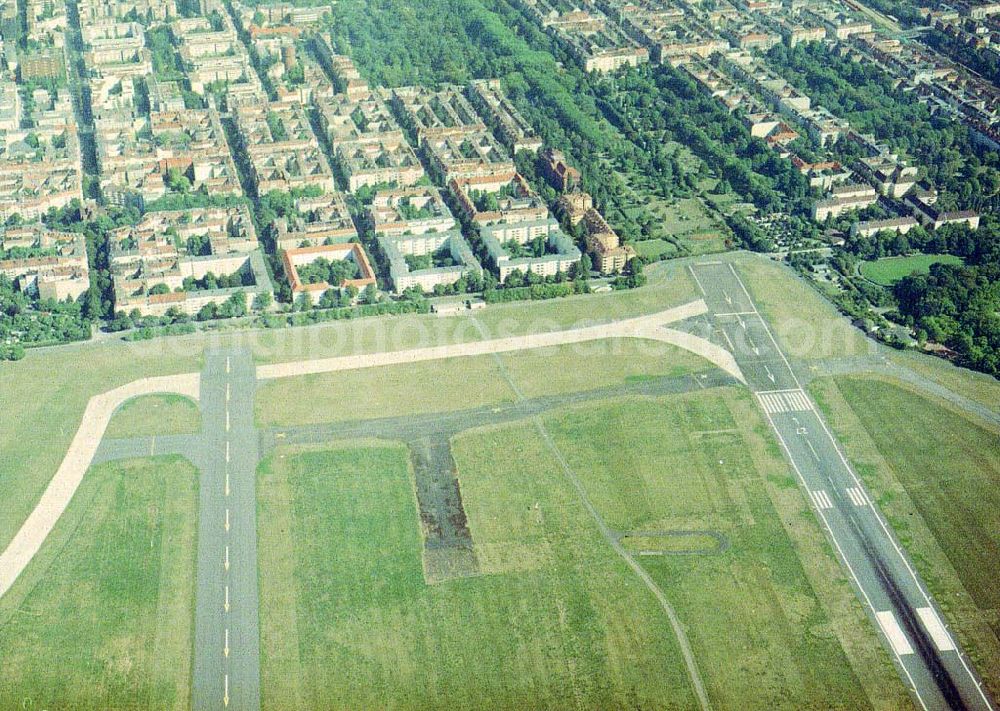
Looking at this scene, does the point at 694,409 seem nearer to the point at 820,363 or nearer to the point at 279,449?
the point at 820,363

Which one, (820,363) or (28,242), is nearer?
(820,363)

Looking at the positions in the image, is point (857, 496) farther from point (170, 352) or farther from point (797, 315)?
point (170, 352)

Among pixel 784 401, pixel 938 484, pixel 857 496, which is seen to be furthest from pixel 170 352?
pixel 938 484

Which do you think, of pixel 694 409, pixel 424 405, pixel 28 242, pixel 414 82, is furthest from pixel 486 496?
pixel 414 82

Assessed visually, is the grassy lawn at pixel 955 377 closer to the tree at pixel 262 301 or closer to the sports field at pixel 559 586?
the sports field at pixel 559 586

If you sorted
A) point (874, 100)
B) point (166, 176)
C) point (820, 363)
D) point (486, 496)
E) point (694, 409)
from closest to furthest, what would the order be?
point (486, 496)
point (694, 409)
point (820, 363)
point (166, 176)
point (874, 100)

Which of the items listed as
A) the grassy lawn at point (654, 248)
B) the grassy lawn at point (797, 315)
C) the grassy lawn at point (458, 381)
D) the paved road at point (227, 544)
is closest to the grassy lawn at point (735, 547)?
the grassy lawn at point (458, 381)
